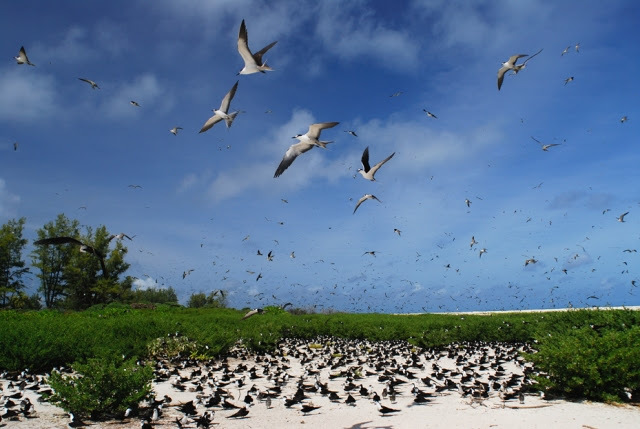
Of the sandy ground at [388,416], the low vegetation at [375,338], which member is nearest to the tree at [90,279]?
the low vegetation at [375,338]

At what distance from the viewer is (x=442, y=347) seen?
16391 mm

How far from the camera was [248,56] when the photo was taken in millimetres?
8977

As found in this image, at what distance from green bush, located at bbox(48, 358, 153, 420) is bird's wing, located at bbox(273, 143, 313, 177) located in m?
4.28

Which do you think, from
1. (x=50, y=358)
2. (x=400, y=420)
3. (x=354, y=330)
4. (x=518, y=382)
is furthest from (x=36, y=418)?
(x=354, y=330)

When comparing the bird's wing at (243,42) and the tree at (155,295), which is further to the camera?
the tree at (155,295)

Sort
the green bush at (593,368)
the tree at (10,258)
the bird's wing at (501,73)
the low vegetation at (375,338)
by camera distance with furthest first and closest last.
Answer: the tree at (10,258), the bird's wing at (501,73), the low vegetation at (375,338), the green bush at (593,368)

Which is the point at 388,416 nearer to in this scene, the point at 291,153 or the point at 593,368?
the point at 593,368

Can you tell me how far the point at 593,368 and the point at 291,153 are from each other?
22.1ft

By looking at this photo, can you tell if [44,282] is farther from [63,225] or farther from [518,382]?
[518,382]

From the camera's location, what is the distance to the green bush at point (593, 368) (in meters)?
7.73

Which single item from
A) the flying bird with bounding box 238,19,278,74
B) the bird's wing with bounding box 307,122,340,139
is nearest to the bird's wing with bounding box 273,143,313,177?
the bird's wing with bounding box 307,122,340,139

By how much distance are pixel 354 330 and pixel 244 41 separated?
15029mm

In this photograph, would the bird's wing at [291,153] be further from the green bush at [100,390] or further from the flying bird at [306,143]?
the green bush at [100,390]

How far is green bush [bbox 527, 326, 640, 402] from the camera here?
7734 millimetres
